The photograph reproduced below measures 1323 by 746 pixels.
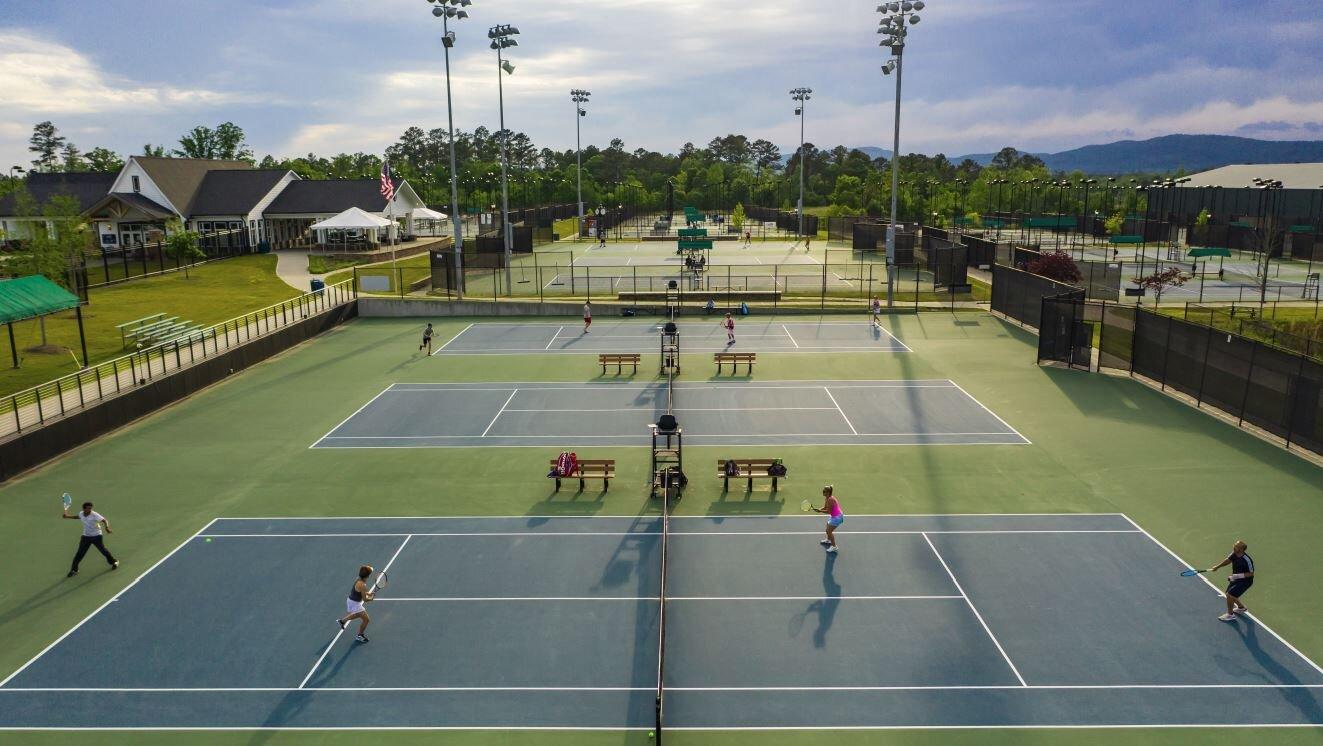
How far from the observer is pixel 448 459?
20453 millimetres

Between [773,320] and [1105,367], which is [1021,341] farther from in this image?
[773,320]

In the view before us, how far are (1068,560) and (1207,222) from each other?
74.4 m

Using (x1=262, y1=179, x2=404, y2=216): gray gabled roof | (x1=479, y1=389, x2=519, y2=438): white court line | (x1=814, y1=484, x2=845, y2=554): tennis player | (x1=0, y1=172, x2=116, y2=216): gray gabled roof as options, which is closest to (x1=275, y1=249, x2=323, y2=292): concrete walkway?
(x1=262, y1=179, x2=404, y2=216): gray gabled roof

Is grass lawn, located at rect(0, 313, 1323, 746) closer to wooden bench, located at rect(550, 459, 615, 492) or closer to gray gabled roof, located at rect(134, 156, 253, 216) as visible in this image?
wooden bench, located at rect(550, 459, 615, 492)

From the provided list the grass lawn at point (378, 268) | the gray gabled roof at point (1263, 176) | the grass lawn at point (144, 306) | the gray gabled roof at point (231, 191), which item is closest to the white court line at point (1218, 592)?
the grass lawn at point (144, 306)

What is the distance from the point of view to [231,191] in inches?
2591

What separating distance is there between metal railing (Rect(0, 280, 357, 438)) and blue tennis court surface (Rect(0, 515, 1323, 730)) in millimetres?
8624

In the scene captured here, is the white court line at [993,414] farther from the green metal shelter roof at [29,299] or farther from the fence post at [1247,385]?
the green metal shelter roof at [29,299]

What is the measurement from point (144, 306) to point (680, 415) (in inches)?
1181

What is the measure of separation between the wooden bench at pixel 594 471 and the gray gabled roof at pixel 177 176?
57.0 m

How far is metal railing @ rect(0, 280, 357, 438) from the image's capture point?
21.0 metres

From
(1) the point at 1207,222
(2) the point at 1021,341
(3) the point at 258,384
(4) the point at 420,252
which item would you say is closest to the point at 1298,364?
(2) the point at 1021,341

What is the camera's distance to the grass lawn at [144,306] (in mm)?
28188

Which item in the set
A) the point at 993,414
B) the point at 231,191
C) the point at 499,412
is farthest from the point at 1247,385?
the point at 231,191
